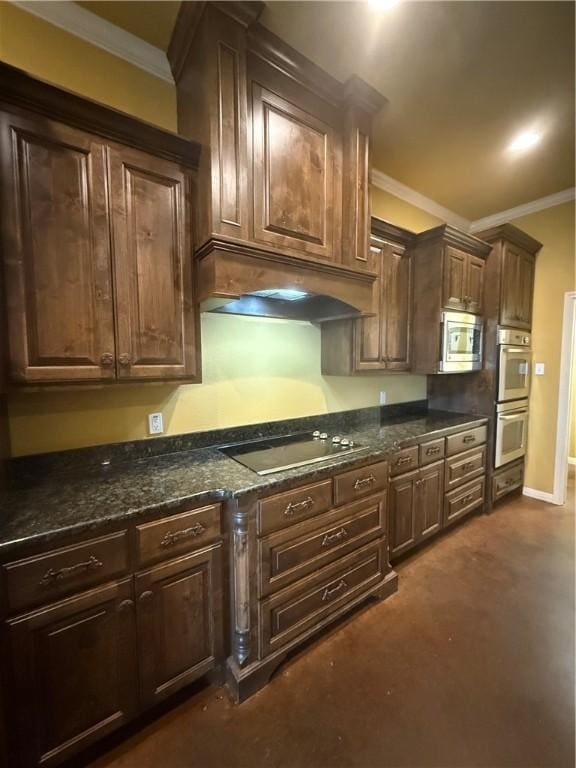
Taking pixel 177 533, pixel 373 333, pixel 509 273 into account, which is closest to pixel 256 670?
pixel 177 533

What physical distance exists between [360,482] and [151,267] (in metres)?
1.54

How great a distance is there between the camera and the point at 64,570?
1.02m

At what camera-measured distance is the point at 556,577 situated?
7.06ft

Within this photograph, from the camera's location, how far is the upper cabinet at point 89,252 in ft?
3.75

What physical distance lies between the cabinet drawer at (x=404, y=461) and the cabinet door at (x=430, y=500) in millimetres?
145

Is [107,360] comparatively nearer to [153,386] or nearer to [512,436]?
[153,386]

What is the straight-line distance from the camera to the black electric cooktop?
5.25 feet

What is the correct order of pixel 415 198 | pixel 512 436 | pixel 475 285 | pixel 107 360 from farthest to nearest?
1. pixel 512 436
2. pixel 415 198
3. pixel 475 285
4. pixel 107 360

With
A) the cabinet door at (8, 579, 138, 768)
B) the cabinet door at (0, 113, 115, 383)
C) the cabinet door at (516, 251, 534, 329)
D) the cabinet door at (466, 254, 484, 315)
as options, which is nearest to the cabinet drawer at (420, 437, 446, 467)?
the cabinet door at (466, 254, 484, 315)

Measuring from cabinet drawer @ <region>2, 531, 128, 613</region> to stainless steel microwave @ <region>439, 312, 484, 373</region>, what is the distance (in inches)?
97.2

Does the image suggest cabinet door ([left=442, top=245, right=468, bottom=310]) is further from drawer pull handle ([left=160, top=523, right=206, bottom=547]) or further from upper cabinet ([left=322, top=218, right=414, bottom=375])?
drawer pull handle ([left=160, top=523, right=206, bottom=547])

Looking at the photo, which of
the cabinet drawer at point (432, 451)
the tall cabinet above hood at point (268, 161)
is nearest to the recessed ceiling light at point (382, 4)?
the tall cabinet above hood at point (268, 161)

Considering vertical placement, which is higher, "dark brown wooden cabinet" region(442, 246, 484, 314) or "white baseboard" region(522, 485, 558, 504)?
"dark brown wooden cabinet" region(442, 246, 484, 314)

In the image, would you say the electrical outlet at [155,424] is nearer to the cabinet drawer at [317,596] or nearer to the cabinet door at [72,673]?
the cabinet door at [72,673]
